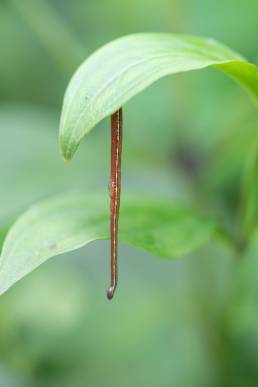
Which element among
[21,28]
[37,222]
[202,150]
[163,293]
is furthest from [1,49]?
[37,222]

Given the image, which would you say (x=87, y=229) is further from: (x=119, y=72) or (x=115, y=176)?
(x=119, y=72)

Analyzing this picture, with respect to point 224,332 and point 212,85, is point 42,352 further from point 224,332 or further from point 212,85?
point 212,85

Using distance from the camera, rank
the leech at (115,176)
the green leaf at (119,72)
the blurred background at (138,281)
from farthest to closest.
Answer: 1. the blurred background at (138,281)
2. the leech at (115,176)
3. the green leaf at (119,72)

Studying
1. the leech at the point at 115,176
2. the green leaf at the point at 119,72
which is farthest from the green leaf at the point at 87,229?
the green leaf at the point at 119,72

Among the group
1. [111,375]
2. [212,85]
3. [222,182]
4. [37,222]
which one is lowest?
[111,375]

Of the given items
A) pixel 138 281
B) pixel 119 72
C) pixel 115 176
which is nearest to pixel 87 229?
pixel 115 176

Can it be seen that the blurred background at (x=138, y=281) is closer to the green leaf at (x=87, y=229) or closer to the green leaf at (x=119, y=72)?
the green leaf at (x=87, y=229)

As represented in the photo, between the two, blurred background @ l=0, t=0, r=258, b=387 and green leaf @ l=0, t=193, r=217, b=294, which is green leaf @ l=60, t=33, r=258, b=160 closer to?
green leaf @ l=0, t=193, r=217, b=294
